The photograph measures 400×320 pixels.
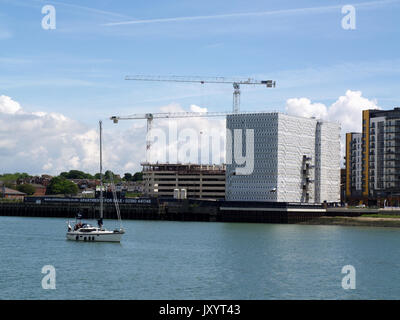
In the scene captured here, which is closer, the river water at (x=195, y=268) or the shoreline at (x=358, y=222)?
the river water at (x=195, y=268)

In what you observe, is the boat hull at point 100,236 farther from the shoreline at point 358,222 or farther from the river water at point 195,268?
the shoreline at point 358,222

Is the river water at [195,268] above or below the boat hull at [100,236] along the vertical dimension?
below

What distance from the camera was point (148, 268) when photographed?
73312 mm

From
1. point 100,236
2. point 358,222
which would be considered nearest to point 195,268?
point 100,236

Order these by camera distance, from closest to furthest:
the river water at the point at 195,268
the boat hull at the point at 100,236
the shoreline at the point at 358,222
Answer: the river water at the point at 195,268 < the boat hull at the point at 100,236 < the shoreline at the point at 358,222

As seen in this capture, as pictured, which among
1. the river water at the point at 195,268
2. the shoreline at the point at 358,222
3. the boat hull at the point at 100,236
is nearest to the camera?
the river water at the point at 195,268

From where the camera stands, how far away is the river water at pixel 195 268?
193 ft

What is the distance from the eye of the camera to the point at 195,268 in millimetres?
74062

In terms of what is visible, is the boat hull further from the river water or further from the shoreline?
the shoreline

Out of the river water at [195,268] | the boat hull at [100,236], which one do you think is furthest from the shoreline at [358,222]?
the boat hull at [100,236]

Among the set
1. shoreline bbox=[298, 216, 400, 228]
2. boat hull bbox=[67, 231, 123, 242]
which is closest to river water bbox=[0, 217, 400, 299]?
boat hull bbox=[67, 231, 123, 242]

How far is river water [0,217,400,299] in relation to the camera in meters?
59.0

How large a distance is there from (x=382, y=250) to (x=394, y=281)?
33560mm
